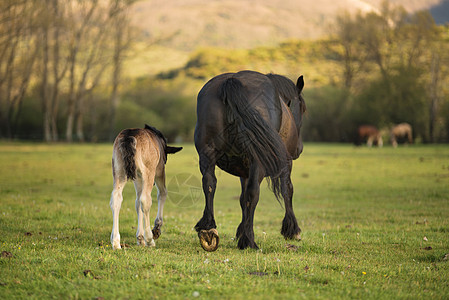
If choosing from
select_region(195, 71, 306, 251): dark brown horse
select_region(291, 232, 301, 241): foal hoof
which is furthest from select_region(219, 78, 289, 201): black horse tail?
select_region(291, 232, 301, 241): foal hoof

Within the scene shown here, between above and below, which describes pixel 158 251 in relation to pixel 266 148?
below

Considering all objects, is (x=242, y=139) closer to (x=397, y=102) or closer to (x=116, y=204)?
(x=116, y=204)

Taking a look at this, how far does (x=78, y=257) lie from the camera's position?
546 cm

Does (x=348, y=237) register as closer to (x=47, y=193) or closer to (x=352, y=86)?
(x=47, y=193)

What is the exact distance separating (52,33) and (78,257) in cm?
4619

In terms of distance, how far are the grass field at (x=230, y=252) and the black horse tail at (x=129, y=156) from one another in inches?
38.9

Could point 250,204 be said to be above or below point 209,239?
above

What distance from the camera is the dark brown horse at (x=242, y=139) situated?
621cm

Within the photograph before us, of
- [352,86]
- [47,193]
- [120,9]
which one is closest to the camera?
[47,193]

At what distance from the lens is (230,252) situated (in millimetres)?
6109

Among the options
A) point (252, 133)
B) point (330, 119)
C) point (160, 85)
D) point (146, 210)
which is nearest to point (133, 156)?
point (146, 210)

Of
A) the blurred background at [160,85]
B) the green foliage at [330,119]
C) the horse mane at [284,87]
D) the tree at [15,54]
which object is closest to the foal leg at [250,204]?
the horse mane at [284,87]

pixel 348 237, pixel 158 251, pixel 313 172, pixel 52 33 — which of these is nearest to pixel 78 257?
pixel 158 251

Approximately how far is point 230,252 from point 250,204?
0.68 metres
